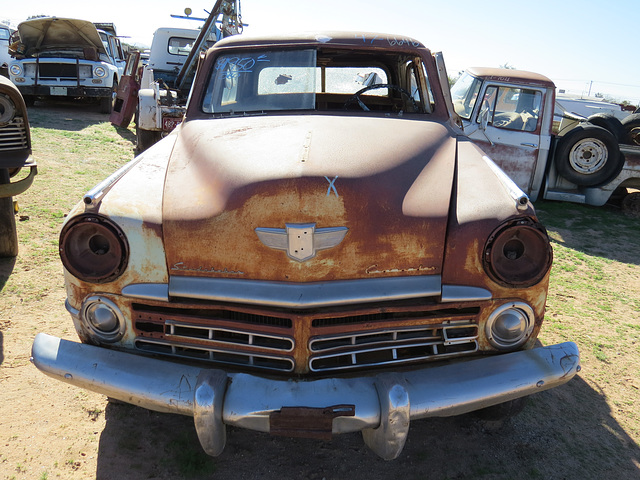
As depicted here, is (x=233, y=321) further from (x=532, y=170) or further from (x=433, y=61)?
(x=532, y=170)

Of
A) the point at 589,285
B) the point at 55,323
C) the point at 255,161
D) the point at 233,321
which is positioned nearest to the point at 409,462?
the point at 233,321

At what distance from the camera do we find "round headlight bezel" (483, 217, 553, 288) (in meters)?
2.08

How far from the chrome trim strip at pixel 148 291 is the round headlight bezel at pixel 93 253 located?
8 cm

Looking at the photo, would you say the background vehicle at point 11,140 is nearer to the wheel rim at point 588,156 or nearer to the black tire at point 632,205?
the wheel rim at point 588,156

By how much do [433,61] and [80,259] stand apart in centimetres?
262

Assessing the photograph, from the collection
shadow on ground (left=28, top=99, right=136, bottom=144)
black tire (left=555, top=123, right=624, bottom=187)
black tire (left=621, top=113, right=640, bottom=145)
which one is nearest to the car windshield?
A: black tire (left=555, top=123, right=624, bottom=187)

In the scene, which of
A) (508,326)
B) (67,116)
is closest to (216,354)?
(508,326)

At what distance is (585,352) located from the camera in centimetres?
347

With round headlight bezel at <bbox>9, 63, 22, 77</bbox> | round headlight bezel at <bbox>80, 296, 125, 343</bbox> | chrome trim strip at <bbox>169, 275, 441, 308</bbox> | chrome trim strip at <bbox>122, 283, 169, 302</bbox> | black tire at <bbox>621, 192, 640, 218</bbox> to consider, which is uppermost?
round headlight bezel at <bbox>9, 63, 22, 77</bbox>

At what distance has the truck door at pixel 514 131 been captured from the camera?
22.4 ft

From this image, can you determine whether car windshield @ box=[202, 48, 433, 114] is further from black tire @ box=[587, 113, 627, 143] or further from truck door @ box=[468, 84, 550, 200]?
black tire @ box=[587, 113, 627, 143]

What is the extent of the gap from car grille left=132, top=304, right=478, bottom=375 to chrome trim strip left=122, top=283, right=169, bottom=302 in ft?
0.25

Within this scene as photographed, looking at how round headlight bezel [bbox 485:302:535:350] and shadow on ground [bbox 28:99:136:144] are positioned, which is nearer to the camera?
round headlight bezel [bbox 485:302:535:350]

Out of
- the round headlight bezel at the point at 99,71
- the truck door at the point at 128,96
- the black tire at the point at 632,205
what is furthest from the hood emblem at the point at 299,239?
the round headlight bezel at the point at 99,71
